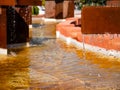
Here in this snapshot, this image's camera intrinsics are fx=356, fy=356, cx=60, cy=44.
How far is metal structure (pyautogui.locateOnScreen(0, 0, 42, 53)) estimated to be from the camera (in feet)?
45.0

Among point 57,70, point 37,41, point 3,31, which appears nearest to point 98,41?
point 57,70

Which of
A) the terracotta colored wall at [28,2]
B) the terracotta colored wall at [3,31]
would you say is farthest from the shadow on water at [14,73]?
the terracotta colored wall at [28,2]

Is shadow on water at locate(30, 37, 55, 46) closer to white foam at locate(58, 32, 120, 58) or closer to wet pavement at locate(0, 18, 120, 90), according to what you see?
white foam at locate(58, 32, 120, 58)

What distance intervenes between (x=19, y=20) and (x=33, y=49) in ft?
5.36

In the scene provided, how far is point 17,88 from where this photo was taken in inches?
351

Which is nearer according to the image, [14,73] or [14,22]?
[14,73]

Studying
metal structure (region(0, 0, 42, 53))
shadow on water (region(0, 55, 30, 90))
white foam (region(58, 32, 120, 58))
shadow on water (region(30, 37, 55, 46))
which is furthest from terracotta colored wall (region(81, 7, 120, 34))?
shadow on water (region(30, 37, 55, 46))

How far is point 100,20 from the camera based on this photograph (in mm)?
11055

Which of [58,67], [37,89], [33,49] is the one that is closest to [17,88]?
[37,89]

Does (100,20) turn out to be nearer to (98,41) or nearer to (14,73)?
(98,41)

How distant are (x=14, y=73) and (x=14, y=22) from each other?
5.47 m

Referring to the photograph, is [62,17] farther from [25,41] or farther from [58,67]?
[58,67]

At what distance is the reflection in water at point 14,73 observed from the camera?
9.15 metres

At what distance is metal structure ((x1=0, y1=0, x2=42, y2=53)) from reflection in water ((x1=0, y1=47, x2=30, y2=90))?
129 centimetres
